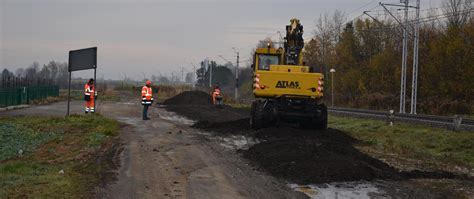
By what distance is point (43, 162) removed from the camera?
1132cm

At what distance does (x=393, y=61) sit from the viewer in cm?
5169

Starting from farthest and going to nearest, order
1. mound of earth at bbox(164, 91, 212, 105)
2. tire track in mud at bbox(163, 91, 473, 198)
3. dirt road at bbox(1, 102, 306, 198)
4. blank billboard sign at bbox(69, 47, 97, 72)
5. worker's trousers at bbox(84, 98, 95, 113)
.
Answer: mound of earth at bbox(164, 91, 212, 105) → worker's trousers at bbox(84, 98, 95, 113) → blank billboard sign at bbox(69, 47, 97, 72) → tire track in mud at bbox(163, 91, 473, 198) → dirt road at bbox(1, 102, 306, 198)

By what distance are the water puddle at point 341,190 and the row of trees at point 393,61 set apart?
30.4m

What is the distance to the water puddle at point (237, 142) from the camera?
15.2 m

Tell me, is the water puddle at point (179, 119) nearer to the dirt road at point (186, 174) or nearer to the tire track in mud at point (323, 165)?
the dirt road at point (186, 174)

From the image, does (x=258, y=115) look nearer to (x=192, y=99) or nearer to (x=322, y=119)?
(x=322, y=119)

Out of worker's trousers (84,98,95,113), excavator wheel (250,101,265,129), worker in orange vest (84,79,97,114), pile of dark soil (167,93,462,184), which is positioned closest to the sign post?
worker in orange vest (84,79,97,114)

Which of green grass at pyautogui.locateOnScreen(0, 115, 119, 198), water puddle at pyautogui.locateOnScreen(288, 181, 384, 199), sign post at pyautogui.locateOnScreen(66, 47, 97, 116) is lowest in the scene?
water puddle at pyautogui.locateOnScreen(288, 181, 384, 199)

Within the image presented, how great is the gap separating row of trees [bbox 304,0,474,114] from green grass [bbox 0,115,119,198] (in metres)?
26.1

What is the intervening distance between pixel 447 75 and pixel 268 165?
3462 centimetres

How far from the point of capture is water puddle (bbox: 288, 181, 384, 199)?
28.7 feet

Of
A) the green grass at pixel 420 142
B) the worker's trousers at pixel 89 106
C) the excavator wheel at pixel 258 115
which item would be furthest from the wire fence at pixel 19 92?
the green grass at pixel 420 142

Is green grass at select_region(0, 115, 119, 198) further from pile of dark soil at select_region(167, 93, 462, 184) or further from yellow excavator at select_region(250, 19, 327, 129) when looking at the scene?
yellow excavator at select_region(250, 19, 327, 129)

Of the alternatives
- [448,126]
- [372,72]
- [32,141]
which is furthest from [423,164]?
[372,72]
